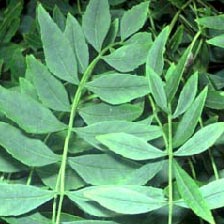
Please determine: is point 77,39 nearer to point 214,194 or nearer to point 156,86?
point 156,86

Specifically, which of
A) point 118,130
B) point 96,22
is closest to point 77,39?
point 96,22

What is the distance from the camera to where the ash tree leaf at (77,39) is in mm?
648

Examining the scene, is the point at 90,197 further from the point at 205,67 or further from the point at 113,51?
the point at 205,67

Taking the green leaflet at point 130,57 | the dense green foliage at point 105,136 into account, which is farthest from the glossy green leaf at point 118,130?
the green leaflet at point 130,57

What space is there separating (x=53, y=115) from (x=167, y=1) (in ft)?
1.29

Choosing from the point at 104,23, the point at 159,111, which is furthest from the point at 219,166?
the point at 104,23

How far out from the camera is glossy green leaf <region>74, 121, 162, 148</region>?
1.82 feet

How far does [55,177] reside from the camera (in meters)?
0.58

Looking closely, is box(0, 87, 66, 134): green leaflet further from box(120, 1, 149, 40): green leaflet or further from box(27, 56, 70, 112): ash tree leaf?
box(120, 1, 149, 40): green leaflet

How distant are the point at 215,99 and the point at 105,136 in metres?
0.20

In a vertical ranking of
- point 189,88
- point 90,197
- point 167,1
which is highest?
point 167,1

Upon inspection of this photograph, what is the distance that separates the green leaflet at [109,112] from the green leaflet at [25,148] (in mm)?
64

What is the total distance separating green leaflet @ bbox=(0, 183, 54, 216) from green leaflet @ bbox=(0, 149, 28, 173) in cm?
6

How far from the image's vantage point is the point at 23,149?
1.82 feet
